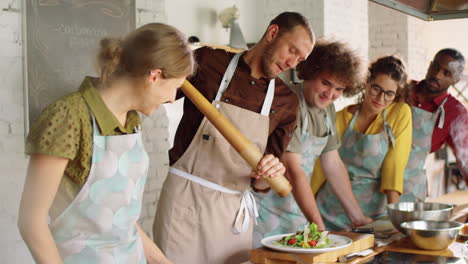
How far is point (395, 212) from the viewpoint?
275cm

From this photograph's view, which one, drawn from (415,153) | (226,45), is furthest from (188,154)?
(226,45)

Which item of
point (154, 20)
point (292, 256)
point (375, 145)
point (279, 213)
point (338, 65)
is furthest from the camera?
point (154, 20)

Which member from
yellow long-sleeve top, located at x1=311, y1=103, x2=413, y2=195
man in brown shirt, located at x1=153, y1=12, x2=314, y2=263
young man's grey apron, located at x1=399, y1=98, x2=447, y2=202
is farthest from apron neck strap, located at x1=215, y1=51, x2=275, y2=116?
young man's grey apron, located at x1=399, y1=98, x2=447, y2=202

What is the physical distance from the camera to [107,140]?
1790 mm

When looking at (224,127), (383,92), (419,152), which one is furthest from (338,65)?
(419,152)

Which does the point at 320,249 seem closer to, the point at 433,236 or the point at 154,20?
the point at 433,236

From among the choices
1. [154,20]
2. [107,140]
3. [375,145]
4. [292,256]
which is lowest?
[292,256]

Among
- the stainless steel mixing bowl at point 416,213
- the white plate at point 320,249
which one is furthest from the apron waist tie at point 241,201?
the stainless steel mixing bowl at point 416,213

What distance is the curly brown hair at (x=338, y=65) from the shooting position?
2957 mm

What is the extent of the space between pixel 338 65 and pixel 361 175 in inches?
36.2

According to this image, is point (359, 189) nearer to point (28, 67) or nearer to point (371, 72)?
point (371, 72)

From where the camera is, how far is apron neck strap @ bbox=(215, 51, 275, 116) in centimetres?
266

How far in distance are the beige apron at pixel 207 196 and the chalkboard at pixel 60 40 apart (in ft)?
2.68

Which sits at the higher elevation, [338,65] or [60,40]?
[60,40]
